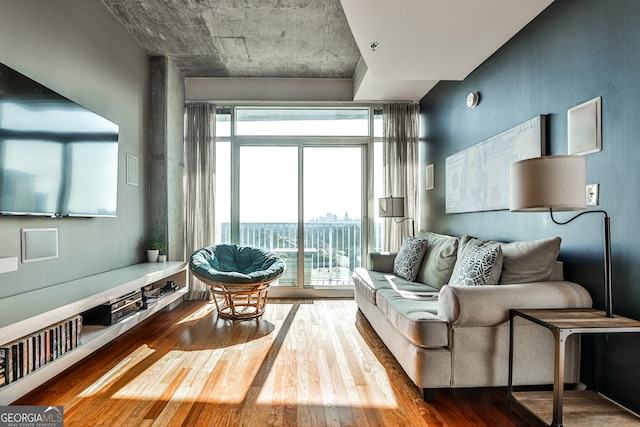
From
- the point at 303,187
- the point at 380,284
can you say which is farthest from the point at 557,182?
the point at 303,187

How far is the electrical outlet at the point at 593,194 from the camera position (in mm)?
2246

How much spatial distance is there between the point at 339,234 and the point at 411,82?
2.18 meters

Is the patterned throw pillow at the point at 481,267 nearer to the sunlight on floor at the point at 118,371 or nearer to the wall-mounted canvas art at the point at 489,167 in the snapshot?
the wall-mounted canvas art at the point at 489,167

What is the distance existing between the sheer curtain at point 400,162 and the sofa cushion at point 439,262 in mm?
1347

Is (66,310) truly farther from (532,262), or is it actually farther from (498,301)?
(532,262)

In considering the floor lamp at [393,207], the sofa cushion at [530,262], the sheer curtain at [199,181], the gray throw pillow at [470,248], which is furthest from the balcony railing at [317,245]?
the sofa cushion at [530,262]

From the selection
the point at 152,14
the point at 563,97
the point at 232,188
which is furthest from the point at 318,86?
the point at 563,97

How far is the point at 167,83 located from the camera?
4672 millimetres

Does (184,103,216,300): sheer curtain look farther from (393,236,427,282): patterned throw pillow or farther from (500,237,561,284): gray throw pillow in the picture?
(500,237,561,284): gray throw pillow

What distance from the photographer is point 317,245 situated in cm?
544

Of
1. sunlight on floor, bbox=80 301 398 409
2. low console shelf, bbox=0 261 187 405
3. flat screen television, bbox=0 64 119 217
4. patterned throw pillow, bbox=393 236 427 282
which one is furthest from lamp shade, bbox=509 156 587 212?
flat screen television, bbox=0 64 119 217

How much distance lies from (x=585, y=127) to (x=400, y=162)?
10.0ft

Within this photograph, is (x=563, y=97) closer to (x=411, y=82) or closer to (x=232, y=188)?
(x=411, y=82)

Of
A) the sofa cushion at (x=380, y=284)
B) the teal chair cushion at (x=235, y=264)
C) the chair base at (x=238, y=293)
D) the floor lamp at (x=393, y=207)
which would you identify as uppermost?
the floor lamp at (x=393, y=207)
